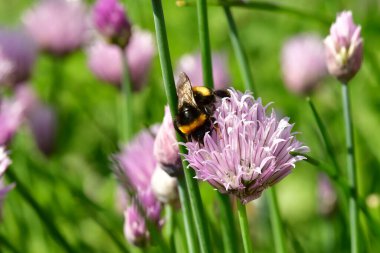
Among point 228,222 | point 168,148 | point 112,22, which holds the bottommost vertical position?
point 228,222

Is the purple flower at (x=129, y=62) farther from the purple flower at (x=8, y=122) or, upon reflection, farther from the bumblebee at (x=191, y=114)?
the bumblebee at (x=191, y=114)

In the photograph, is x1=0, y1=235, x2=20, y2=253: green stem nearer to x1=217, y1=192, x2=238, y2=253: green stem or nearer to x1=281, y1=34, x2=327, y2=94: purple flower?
x1=217, y1=192, x2=238, y2=253: green stem

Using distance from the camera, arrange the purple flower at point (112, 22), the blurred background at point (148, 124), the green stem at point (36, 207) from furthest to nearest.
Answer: the blurred background at point (148, 124) < the purple flower at point (112, 22) < the green stem at point (36, 207)

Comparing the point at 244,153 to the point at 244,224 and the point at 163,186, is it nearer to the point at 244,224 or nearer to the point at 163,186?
the point at 244,224

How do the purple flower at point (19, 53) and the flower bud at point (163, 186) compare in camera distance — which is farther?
the purple flower at point (19, 53)

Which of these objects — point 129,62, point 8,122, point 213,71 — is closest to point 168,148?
point 8,122

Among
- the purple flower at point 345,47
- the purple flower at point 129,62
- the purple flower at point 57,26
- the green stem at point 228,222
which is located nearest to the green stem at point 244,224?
the green stem at point 228,222
